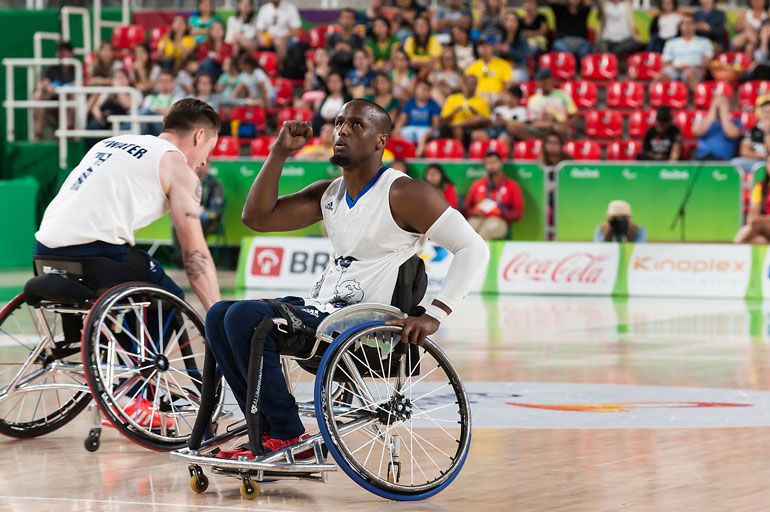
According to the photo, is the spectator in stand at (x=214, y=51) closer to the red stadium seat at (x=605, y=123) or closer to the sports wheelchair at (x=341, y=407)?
the red stadium seat at (x=605, y=123)

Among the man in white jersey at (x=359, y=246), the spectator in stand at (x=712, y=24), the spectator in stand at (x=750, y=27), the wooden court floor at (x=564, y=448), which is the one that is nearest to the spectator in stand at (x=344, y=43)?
the spectator in stand at (x=712, y=24)

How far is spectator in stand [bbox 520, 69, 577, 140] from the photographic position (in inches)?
752

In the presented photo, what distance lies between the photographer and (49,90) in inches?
849

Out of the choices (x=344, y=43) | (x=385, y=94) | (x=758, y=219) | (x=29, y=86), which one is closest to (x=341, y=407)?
(x=758, y=219)

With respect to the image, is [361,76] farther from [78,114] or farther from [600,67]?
[78,114]

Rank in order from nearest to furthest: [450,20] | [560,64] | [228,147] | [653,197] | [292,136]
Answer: [292,136]
[653,197]
[228,147]
[560,64]
[450,20]

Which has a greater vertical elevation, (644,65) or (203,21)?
(203,21)

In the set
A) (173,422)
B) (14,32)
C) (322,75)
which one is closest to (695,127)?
(322,75)

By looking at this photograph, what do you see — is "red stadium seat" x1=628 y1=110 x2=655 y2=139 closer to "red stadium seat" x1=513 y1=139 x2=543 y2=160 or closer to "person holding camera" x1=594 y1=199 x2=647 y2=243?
"red stadium seat" x1=513 y1=139 x2=543 y2=160

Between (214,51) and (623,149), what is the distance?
713 cm

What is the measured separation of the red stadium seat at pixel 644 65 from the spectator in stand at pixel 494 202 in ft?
11.5

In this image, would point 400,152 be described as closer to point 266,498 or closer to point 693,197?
point 693,197

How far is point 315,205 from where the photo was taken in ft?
21.3

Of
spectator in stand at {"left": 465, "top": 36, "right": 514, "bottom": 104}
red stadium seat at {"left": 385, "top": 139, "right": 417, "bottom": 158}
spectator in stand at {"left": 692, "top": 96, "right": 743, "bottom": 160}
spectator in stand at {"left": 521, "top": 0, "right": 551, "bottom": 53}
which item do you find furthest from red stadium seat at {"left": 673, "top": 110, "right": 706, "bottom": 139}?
red stadium seat at {"left": 385, "top": 139, "right": 417, "bottom": 158}
